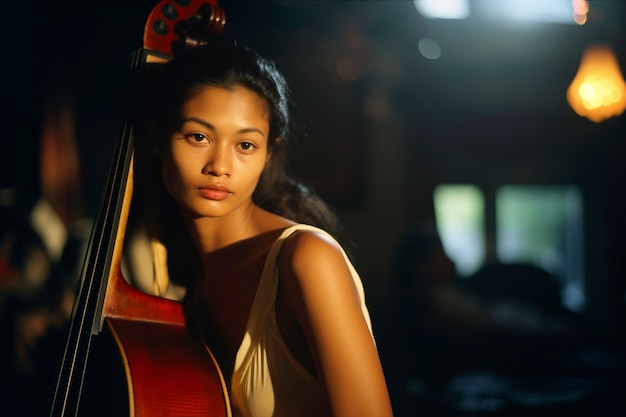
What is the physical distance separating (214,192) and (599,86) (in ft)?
10.6

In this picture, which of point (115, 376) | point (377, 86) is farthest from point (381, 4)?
point (115, 376)

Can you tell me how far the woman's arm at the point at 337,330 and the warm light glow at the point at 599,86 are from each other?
124 inches

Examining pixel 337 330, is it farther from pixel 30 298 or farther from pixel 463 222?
pixel 463 222

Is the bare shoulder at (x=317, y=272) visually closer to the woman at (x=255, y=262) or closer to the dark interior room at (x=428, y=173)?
the woman at (x=255, y=262)

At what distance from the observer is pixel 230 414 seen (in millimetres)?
905

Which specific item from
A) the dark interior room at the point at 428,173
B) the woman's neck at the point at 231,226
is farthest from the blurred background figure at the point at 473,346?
the woman's neck at the point at 231,226

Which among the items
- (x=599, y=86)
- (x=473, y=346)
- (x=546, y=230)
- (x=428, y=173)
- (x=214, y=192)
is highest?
(x=599, y=86)

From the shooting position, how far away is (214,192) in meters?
0.95

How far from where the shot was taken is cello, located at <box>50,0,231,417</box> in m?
0.89

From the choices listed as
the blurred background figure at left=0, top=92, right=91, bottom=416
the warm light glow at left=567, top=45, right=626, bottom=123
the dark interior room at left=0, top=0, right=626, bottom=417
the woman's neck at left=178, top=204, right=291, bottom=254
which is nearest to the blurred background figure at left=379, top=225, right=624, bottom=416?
the dark interior room at left=0, top=0, right=626, bottom=417

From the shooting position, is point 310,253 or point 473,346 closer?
point 310,253

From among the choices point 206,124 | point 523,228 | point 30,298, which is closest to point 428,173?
point 523,228

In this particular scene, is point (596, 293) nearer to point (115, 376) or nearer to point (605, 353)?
point (605, 353)

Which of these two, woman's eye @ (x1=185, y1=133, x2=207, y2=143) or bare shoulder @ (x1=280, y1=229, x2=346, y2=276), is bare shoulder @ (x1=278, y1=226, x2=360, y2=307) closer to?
bare shoulder @ (x1=280, y1=229, x2=346, y2=276)
